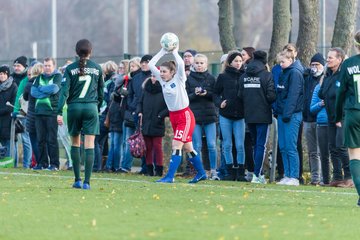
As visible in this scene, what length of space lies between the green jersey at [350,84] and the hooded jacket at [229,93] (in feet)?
19.9

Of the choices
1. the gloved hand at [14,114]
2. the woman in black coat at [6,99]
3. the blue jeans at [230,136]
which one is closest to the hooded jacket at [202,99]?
the blue jeans at [230,136]

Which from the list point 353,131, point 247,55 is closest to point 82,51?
point 353,131

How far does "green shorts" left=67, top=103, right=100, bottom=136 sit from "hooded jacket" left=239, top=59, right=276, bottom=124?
142 inches

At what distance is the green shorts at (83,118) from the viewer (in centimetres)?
1767

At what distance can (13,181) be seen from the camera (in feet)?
64.3

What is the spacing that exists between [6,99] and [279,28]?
557 centimetres

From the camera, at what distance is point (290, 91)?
2019 cm

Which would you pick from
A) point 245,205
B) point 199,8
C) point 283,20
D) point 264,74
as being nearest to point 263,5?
point 199,8

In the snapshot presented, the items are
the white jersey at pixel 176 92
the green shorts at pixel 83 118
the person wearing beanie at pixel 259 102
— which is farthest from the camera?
the person wearing beanie at pixel 259 102

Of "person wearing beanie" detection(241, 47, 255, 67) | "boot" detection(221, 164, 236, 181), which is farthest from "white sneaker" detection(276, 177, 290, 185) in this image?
"person wearing beanie" detection(241, 47, 255, 67)

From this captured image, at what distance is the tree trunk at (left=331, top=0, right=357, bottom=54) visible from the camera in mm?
24703

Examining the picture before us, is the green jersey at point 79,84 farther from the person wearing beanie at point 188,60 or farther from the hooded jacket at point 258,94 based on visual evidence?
the person wearing beanie at point 188,60

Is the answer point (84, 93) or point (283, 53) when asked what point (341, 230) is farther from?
point (283, 53)

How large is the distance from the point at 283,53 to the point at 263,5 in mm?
56542
